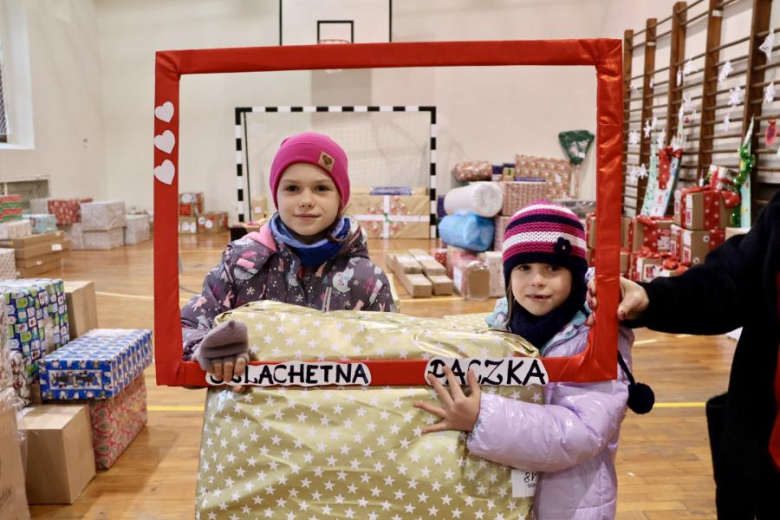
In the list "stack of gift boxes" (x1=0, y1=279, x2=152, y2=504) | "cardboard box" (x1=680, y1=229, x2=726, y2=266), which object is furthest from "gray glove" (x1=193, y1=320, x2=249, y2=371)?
"cardboard box" (x1=680, y1=229, x2=726, y2=266)

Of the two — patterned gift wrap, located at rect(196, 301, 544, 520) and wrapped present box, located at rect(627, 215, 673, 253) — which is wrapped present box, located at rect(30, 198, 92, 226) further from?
patterned gift wrap, located at rect(196, 301, 544, 520)

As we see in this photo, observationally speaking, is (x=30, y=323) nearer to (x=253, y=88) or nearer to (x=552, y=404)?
(x=552, y=404)

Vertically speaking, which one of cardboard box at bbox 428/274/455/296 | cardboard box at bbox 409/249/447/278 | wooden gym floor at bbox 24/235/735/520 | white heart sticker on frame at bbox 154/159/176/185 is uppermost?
white heart sticker on frame at bbox 154/159/176/185

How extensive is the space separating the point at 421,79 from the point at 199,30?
12.1 feet

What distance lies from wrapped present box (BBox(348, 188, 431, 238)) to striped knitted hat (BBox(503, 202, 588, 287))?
840cm

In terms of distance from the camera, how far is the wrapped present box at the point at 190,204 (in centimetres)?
999

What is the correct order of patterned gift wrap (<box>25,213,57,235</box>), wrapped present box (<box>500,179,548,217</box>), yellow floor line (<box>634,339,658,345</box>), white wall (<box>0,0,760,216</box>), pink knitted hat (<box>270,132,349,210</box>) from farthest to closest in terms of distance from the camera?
white wall (<box>0,0,760,216</box>), patterned gift wrap (<box>25,213,57,235</box>), wrapped present box (<box>500,179,548,217</box>), yellow floor line (<box>634,339,658,345</box>), pink knitted hat (<box>270,132,349,210</box>)

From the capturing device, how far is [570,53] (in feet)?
3.11

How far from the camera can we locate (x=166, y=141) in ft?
3.23

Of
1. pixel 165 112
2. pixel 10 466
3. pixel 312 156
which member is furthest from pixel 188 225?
pixel 165 112

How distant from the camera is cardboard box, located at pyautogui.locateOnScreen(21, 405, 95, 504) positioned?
2252 mm

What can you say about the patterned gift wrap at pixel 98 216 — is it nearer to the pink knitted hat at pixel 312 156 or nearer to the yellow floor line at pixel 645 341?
the yellow floor line at pixel 645 341

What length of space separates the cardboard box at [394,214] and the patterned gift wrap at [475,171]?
668 millimetres

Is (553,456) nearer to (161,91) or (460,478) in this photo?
(460,478)
